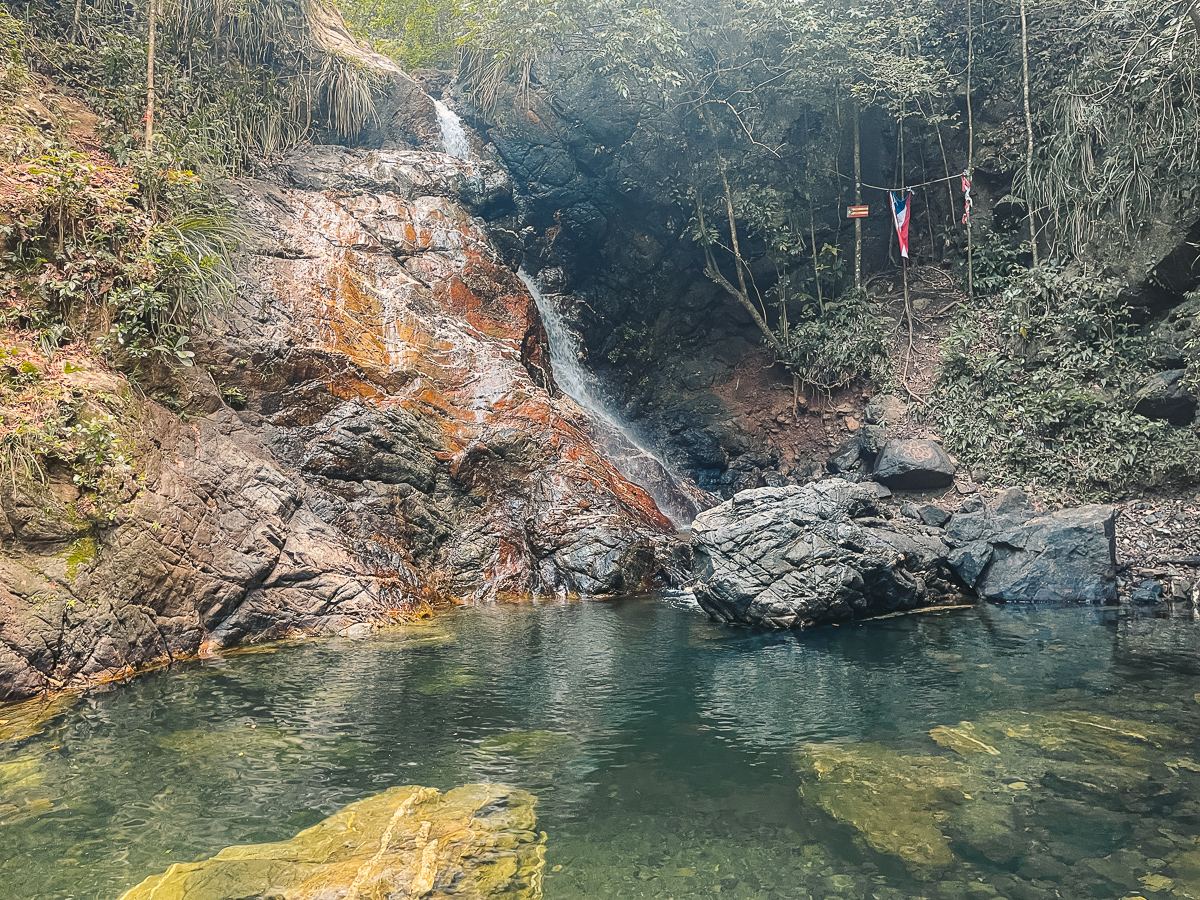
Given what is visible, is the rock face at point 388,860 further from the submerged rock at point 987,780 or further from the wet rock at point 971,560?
the wet rock at point 971,560

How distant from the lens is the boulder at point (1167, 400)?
8.87 m

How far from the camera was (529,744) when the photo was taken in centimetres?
401

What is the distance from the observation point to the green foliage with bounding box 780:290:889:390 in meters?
12.6

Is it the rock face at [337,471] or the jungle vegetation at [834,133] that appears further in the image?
the jungle vegetation at [834,133]

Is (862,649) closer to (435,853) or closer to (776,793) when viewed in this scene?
(776,793)

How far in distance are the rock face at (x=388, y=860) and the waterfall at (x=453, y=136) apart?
42.2 ft

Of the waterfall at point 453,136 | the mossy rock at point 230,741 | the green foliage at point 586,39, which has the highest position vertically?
the green foliage at point 586,39

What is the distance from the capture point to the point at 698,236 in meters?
13.9

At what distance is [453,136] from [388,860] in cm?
1388

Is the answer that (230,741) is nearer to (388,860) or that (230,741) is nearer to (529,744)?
(529,744)

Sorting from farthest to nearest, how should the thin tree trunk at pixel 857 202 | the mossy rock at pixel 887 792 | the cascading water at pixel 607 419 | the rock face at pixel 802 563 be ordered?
1. the thin tree trunk at pixel 857 202
2. the cascading water at pixel 607 419
3. the rock face at pixel 802 563
4. the mossy rock at pixel 887 792

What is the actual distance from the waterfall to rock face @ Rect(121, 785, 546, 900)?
1286 cm

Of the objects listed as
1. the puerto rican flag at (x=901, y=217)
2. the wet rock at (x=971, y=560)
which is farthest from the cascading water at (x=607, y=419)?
the puerto rican flag at (x=901, y=217)

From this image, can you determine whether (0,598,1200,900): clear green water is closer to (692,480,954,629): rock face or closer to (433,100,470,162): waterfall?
(692,480,954,629): rock face
